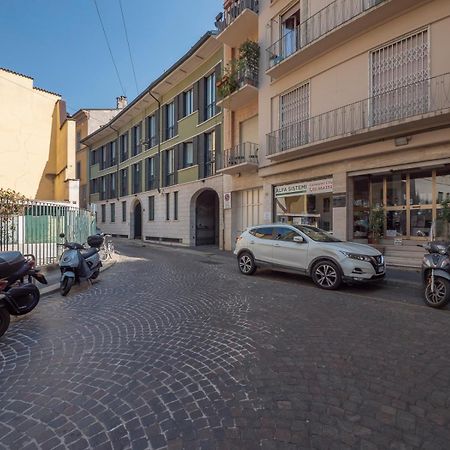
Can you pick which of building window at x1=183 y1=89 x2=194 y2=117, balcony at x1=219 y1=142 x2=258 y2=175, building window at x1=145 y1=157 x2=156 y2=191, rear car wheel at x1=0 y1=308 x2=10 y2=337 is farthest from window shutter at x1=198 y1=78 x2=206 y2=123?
rear car wheel at x1=0 y1=308 x2=10 y2=337

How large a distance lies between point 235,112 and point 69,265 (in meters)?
13.1

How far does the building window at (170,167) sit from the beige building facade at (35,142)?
636 cm

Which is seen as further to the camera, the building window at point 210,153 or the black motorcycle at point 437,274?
the building window at point 210,153

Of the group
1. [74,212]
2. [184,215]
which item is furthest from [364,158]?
[184,215]

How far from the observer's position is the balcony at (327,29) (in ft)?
32.0

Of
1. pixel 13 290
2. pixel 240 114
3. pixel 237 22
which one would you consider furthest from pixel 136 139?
pixel 13 290

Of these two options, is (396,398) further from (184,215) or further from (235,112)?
A: (184,215)

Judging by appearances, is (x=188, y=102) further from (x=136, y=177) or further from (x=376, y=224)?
(x=376, y=224)

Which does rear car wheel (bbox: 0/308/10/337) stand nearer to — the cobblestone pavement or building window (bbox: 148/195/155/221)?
the cobblestone pavement

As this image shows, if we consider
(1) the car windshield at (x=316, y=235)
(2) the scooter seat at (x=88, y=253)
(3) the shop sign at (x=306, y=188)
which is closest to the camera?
(2) the scooter seat at (x=88, y=253)

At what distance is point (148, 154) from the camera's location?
1011 inches

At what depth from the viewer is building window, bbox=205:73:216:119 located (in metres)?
18.9

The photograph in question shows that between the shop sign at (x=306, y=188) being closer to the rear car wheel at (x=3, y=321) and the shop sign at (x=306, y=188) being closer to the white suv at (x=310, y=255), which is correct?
the white suv at (x=310, y=255)

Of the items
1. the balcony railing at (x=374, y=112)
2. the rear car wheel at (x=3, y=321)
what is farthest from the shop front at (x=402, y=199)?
the rear car wheel at (x=3, y=321)
